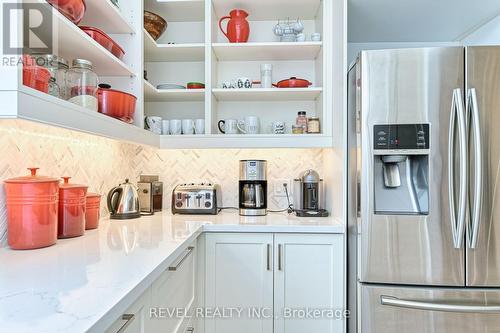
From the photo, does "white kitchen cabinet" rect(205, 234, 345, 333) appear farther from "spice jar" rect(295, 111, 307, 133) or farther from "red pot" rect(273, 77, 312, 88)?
"red pot" rect(273, 77, 312, 88)

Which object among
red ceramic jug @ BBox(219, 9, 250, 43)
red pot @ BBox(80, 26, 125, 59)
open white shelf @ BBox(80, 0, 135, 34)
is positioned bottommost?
red pot @ BBox(80, 26, 125, 59)

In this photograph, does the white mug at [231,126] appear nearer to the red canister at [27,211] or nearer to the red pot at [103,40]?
the red pot at [103,40]

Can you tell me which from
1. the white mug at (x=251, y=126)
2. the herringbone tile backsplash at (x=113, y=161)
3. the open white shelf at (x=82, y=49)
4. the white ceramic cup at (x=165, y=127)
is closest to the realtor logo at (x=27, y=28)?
the open white shelf at (x=82, y=49)

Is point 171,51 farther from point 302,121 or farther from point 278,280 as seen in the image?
point 278,280

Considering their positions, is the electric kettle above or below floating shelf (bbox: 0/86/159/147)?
below

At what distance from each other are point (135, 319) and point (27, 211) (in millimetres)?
601

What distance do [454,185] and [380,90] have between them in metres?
0.55

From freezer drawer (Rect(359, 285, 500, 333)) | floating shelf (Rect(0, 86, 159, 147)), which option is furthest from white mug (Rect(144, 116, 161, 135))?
freezer drawer (Rect(359, 285, 500, 333))

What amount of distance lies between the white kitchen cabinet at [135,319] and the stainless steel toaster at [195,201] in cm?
109

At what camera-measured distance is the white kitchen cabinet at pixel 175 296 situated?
1019 millimetres

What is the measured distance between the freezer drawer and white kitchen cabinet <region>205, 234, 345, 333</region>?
221 mm

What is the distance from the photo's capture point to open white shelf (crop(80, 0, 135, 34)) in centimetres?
148

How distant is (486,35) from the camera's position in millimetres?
1877

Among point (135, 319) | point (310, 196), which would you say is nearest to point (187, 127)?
point (310, 196)
